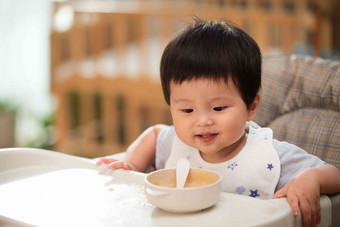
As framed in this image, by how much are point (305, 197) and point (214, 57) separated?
1.03 ft

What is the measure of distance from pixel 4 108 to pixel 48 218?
297 centimetres

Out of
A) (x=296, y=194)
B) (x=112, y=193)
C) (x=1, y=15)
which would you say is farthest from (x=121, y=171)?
(x=1, y=15)

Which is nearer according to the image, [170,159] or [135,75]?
[170,159]

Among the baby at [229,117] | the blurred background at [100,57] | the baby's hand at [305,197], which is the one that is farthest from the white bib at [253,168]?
the blurred background at [100,57]

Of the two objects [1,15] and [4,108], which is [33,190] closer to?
[4,108]

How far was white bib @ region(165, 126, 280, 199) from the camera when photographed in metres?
0.90

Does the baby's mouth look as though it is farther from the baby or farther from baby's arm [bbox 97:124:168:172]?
baby's arm [bbox 97:124:168:172]

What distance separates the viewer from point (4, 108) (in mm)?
3420

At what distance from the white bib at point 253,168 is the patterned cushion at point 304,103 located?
20 cm

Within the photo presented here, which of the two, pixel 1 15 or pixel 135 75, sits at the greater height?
pixel 1 15

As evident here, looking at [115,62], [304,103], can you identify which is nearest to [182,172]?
[304,103]

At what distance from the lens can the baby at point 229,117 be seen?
826 millimetres

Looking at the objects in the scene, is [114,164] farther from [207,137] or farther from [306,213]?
[306,213]

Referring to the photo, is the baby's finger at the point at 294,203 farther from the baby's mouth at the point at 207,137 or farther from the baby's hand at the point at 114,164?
the baby's hand at the point at 114,164
